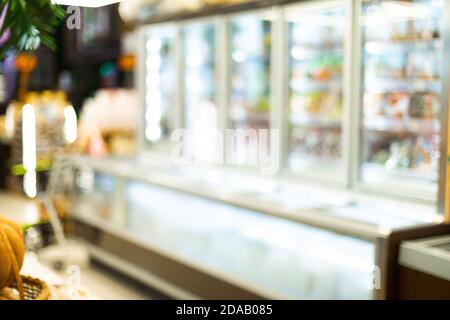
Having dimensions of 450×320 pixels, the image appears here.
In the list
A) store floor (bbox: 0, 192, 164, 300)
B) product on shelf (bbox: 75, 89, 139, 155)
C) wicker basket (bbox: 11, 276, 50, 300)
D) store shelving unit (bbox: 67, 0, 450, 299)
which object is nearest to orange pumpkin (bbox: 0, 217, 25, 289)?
wicker basket (bbox: 11, 276, 50, 300)

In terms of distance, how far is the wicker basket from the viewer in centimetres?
181

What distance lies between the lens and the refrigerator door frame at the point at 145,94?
221 inches

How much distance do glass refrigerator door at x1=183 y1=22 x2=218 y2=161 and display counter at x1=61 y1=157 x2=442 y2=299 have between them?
327mm

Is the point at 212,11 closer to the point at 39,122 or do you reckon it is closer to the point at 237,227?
the point at 237,227

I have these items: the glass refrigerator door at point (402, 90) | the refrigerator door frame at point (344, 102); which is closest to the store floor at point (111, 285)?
the refrigerator door frame at point (344, 102)

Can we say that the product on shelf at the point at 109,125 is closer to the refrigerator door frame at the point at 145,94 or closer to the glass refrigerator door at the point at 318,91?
the refrigerator door frame at the point at 145,94

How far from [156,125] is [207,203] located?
1.64m

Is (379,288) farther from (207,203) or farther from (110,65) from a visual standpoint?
(110,65)

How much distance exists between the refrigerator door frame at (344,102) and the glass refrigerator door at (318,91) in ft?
2.35

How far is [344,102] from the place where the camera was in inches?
154

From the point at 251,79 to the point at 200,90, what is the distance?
524mm

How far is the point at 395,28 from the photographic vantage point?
4551 millimetres

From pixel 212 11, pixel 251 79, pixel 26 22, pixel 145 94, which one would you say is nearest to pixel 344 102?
pixel 212 11
